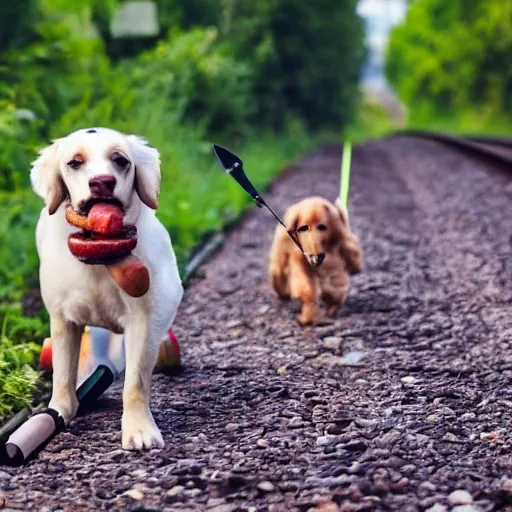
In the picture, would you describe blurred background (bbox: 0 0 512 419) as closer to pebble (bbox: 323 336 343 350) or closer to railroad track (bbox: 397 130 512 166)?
pebble (bbox: 323 336 343 350)

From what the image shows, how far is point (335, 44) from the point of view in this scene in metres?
26.0

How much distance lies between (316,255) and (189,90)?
969cm

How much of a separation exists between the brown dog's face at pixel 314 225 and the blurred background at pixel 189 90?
1412mm

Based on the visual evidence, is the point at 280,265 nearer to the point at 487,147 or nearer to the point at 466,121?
the point at 487,147

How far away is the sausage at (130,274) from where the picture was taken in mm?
2824

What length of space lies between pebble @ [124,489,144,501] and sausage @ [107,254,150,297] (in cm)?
65

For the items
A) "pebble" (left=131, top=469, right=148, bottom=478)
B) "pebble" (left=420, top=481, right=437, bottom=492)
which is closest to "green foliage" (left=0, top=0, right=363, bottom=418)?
"pebble" (left=131, top=469, right=148, bottom=478)

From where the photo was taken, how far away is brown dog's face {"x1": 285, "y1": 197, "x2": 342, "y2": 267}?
4.25 metres

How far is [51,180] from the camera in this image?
9.41 feet

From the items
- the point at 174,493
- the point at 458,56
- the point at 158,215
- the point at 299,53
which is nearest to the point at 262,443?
the point at 174,493

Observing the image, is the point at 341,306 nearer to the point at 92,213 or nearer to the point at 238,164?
the point at 238,164

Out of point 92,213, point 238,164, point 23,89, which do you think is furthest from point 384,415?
point 23,89

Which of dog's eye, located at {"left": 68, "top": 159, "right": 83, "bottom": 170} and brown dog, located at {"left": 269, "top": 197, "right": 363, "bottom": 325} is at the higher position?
dog's eye, located at {"left": 68, "top": 159, "right": 83, "bottom": 170}

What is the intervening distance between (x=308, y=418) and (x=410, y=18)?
148ft
